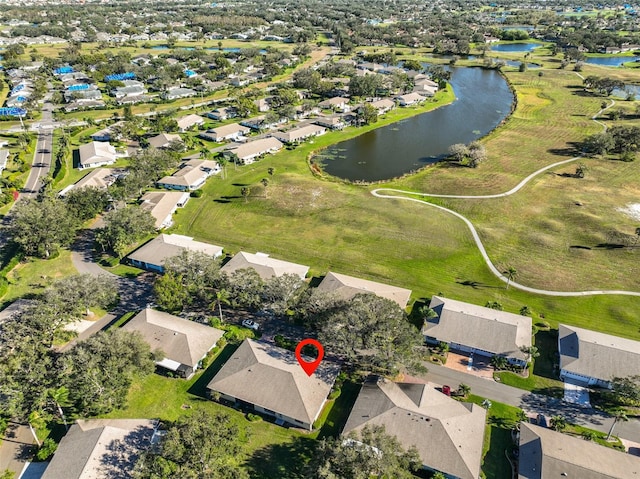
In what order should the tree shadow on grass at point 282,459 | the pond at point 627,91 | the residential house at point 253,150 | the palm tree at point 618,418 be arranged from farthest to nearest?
1. the pond at point 627,91
2. the residential house at point 253,150
3. the palm tree at point 618,418
4. the tree shadow on grass at point 282,459

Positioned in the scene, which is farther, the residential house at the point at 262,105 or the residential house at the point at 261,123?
the residential house at the point at 262,105

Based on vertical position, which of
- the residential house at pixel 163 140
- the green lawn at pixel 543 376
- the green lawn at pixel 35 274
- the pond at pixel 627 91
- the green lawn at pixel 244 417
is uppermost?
the pond at pixel 627 91

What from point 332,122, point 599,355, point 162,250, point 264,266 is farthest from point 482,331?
point 332,122

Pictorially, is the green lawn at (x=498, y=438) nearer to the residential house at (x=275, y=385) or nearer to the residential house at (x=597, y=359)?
the residential house at (x=597, y=359)

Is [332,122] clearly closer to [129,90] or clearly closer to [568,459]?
[129,90]

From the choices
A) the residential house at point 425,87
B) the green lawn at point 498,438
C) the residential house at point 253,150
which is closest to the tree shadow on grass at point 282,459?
the green lawn at point 498,438

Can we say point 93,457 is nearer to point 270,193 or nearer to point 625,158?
point 270,193
